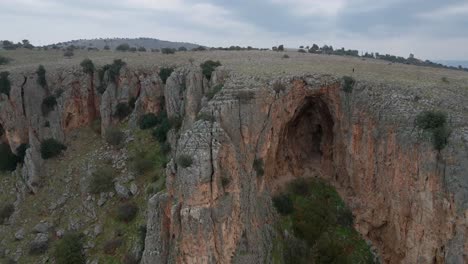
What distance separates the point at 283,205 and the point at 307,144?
23.4ft

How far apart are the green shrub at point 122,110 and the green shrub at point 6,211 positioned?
44.1ft

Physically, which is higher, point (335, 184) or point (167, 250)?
point (335, 184)

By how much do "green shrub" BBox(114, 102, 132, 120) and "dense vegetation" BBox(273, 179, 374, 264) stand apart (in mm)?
21093

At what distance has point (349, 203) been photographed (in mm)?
31656

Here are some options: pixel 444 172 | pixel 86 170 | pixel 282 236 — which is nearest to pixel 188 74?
pixel 86 170

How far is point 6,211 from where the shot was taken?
3825 cm

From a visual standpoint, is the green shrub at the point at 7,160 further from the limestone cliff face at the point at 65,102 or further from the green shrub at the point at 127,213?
the green shrub at the point at 127,213

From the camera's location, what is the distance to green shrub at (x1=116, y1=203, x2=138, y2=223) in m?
34.6

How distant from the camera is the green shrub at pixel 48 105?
44938mm

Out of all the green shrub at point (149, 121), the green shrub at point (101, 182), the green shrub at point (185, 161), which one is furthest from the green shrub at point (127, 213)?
the green shrub at point (185, 161)

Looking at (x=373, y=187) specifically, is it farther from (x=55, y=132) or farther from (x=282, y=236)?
(x=55, y=132)

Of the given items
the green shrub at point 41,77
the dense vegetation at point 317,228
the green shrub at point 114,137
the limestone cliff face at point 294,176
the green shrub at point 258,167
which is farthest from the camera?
the green shrub at point 41,77

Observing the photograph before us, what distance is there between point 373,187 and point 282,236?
295 inches

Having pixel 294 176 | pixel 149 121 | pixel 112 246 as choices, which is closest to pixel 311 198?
pixel 294 176
